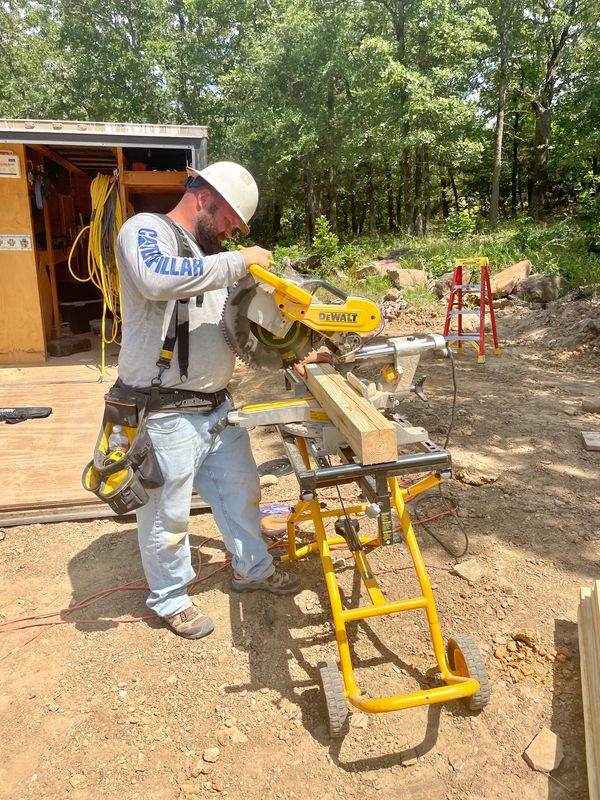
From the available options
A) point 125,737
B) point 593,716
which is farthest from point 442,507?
point 125,737

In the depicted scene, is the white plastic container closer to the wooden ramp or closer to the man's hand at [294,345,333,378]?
the man's hand at [294,345,333,378]

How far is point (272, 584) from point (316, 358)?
1.29 m

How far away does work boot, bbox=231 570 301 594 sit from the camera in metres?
3.09

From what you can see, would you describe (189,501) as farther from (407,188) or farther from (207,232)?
(407,188)

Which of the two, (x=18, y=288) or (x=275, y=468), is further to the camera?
(x=18, y=288)

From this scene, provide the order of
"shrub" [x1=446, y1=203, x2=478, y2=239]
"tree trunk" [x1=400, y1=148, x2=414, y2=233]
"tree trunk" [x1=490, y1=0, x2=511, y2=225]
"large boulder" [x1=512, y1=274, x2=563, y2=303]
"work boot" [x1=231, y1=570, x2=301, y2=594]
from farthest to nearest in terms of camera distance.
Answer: "tree trunk" [x1=400, y1=148, x2=414, y2=233], "tree trunk" [x1=490, y1=0, x2=511, y2=225], "shrub" [x1=446, y1=203, x2=478, y2=239], "large boulder" [x1=512, y1=274, x2=563, y2=303], "work boot" [x1=231, y1=570, x2=301, y2=594]

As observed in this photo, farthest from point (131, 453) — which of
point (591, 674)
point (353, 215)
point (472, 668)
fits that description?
point (353, 215)

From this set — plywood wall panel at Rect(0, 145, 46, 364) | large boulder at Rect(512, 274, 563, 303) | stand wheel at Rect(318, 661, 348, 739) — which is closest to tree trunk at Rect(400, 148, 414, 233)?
large boulder at Rect(512, 274, 563, 303)

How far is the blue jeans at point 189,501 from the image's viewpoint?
8.54ft

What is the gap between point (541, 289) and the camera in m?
9.86

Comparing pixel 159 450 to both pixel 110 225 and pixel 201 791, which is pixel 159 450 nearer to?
pixel 201 791

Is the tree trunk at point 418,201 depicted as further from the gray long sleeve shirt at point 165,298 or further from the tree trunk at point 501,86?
the gray long sleeve shirt at point 165,298

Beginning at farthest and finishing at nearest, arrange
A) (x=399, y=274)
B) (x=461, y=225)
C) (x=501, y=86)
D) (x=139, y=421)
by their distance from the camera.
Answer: (x=501, y=86), (x=461, y=225), (x=399, y=274), (x=139, y=421)

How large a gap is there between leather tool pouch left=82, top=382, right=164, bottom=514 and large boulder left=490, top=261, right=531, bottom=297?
362 inches
